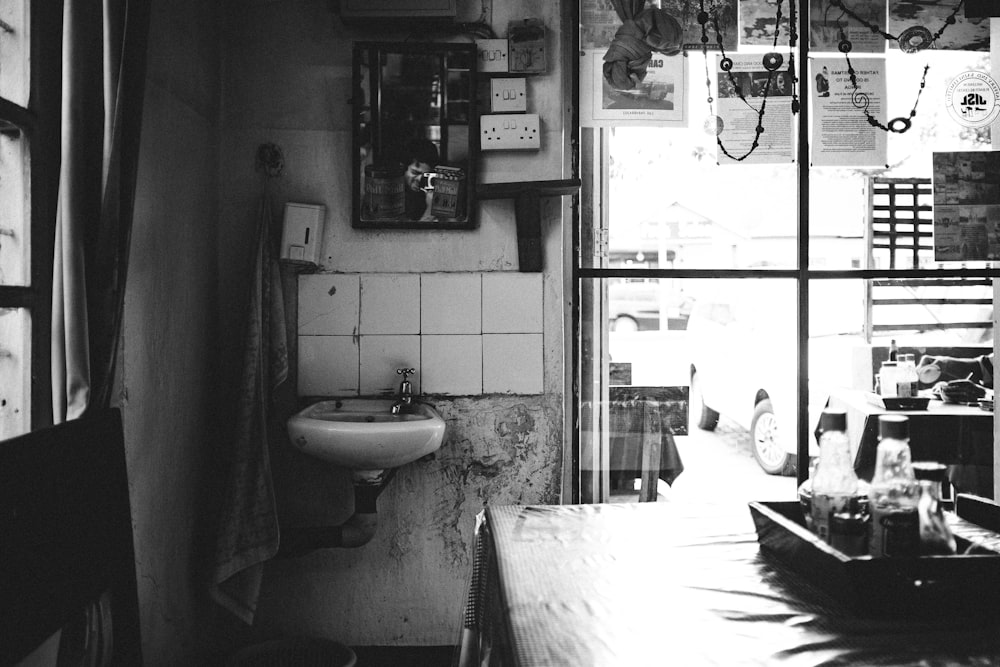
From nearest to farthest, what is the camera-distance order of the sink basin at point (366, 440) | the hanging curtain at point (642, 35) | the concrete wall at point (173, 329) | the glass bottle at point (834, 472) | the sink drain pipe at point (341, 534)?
the glass bottle at point (834, 472), the concrete wall at point (173, 329), the hanging curtain at point (642, 35), the sink basin at point (366, 440), the sink drain pipe at point (341, 534)

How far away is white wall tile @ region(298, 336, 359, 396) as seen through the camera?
8.64 ft

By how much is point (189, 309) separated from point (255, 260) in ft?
0.93

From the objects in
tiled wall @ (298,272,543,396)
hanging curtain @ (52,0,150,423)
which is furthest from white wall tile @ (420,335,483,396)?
hanging curtain @ (52,0,150,423)

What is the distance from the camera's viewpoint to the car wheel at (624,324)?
286 cm

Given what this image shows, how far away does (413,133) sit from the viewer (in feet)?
8.68

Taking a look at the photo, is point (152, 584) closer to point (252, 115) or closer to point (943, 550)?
point (252, 115)

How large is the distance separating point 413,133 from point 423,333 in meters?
0.72

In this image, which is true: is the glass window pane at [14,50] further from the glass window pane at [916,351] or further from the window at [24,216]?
the glass window pane at [916,351]

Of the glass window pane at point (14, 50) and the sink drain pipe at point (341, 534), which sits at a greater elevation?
the glass window pane at point (14, 50)

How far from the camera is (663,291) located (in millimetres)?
2840

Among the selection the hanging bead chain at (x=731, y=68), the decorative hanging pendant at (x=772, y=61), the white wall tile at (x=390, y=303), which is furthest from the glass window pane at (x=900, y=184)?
the white wall tile at (x=390, y=303)

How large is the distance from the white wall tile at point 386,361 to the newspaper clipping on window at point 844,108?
1.71 m

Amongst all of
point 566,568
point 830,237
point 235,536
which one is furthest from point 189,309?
point 830,237

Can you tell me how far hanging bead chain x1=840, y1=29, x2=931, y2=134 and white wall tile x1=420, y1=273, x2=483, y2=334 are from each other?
1625 mm
